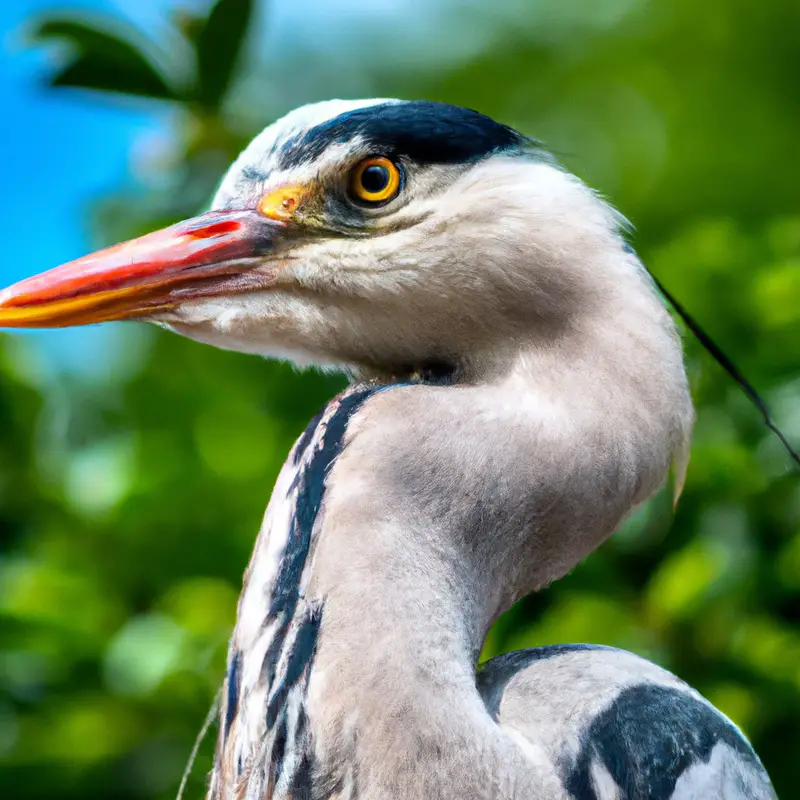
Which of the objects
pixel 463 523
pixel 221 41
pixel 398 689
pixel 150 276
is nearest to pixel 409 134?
pixel 150 276

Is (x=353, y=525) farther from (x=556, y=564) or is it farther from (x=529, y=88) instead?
(x=529, y=88)

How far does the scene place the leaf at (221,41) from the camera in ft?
6.92

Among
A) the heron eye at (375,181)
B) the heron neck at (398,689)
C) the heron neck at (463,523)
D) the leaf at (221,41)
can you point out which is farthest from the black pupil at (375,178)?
the leaf at (221,41)

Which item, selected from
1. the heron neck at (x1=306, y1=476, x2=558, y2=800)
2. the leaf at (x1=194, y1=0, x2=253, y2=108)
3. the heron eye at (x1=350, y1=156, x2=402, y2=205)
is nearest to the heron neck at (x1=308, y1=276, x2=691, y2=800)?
the heron neck at (x1=306, y1=476, x2=558, y2=800)

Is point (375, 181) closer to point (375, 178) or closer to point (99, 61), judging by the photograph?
point (375, 178)

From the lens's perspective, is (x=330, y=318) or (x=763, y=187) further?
(x=763, y=187)

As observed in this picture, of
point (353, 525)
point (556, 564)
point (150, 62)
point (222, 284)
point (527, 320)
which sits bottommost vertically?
A: point (556, 564)

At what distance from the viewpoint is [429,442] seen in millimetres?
1317

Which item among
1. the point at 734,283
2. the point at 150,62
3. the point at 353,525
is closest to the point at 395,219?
the point at 353,525

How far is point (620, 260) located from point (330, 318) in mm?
405

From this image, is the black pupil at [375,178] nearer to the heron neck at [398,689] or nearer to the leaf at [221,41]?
the heron neck at [398,689]

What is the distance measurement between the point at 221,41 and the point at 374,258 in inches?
36.1

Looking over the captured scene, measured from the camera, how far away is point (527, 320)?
4.67 ft

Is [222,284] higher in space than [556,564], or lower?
higher
